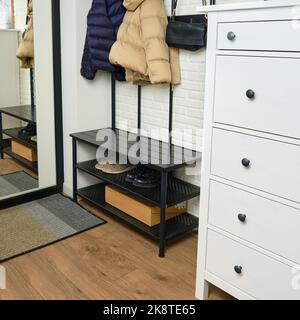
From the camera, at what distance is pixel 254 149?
1.50 m

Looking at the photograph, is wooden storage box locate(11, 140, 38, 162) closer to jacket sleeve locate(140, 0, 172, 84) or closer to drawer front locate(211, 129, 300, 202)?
jacket sleeve locate(140, 0, 172, 84)

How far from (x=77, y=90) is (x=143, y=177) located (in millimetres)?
842

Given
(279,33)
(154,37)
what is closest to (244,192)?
(279,33)

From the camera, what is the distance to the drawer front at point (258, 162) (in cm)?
140

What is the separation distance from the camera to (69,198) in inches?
119

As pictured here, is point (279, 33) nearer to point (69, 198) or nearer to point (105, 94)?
point (105, 94)

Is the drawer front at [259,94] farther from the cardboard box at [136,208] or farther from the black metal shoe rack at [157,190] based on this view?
the cardboard box at [136,208]

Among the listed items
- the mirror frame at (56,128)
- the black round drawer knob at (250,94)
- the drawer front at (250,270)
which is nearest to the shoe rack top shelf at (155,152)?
the mirror frame at (56,128)

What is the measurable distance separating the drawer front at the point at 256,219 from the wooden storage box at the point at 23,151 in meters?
1.83

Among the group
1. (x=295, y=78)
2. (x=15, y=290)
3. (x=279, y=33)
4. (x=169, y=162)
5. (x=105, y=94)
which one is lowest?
(x=15, y=290)

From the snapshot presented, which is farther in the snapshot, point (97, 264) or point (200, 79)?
point (200, 79)

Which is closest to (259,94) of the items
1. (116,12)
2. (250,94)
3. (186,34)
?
(250,94)

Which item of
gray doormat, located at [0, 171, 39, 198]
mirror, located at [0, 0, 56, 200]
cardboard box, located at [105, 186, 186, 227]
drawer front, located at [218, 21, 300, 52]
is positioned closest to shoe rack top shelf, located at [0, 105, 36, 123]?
mirror, located at [0, 0, 56, 200]
